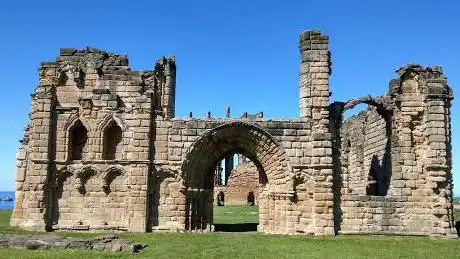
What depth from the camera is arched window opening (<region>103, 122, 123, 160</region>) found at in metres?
16.9

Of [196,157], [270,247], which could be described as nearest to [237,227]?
[196,157]

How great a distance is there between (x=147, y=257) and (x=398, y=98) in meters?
10.9

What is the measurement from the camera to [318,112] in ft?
54.1

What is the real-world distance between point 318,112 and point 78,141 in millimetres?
8585

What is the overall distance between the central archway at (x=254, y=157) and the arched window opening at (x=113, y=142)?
2.55 metres

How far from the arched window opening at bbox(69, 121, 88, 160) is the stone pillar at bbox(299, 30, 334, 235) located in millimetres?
7777

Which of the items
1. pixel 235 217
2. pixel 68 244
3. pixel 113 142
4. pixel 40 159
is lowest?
pixel 68 244

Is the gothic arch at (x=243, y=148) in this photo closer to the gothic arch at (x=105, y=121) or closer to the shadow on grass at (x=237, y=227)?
the shadow on grass at (x=237, y=227)

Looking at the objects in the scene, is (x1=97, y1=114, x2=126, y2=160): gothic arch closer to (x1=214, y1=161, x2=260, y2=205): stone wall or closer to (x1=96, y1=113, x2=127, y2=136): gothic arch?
(x1=96, y1=113, x2=127, y2=136): gothic arch

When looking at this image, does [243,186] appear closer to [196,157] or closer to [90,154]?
[196,157]

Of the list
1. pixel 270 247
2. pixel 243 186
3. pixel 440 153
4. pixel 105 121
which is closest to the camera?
pixel 270 247

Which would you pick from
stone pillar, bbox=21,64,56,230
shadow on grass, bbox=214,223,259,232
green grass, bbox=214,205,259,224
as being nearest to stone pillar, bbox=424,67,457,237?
shadow on grass, bbox=214,223,259,232

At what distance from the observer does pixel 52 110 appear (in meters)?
16.8

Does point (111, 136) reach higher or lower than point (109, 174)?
higher
